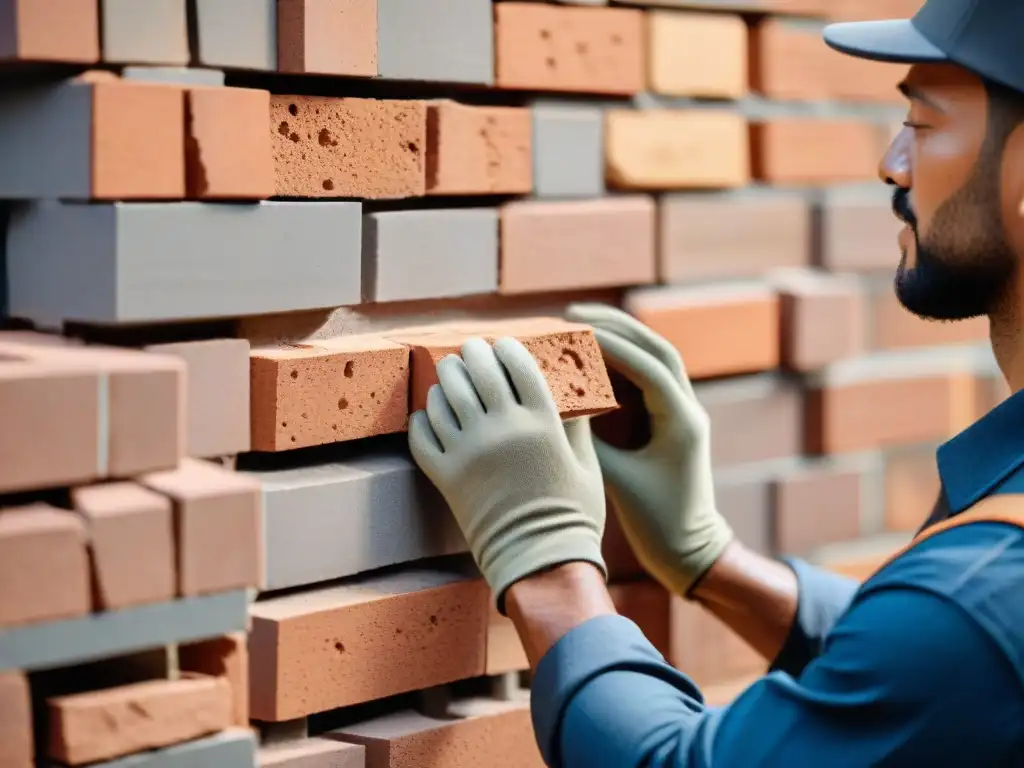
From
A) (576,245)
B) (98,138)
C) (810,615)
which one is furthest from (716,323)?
(98,138)

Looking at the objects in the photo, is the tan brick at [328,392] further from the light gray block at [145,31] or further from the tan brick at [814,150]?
the tan brick at [814,150]

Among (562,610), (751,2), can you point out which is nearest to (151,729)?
(562,610)

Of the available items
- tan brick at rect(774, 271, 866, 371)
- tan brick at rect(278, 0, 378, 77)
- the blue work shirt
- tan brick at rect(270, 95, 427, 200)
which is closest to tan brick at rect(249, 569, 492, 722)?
the blue work shirt

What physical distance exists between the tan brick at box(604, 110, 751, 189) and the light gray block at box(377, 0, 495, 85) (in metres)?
0.20

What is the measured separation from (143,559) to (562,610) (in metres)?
0.41

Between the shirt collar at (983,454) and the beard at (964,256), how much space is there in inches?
3.9

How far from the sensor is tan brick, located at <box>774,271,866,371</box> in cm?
168

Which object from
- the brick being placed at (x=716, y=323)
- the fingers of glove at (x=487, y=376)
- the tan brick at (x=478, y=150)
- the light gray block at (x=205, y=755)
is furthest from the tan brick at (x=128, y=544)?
the brick being placed at (x=716, y=323)

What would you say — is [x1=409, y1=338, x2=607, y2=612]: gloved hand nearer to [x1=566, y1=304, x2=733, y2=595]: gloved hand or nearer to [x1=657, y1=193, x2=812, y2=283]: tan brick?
[x1=566, y1=304, x2=733, y2=595]: gloved hand

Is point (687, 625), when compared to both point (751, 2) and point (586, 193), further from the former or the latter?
point (751, 2)

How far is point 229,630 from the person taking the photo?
1043 millimetres

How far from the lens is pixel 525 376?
126cm

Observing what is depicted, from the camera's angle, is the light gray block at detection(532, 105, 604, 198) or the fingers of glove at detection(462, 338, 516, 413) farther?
the light gray block at detection(532, 105, 604, 198)

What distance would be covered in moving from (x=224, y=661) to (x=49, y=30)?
48cm
